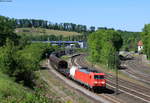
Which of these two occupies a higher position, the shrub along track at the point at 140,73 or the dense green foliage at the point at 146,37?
the dense green foliage at the point at 146,37

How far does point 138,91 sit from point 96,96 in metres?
9.91

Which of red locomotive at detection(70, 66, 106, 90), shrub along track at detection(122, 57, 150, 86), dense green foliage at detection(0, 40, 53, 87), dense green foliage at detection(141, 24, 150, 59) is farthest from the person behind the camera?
dense green foliage at detection(141, 24, 150, 59)

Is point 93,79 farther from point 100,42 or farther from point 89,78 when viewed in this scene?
point 100,42

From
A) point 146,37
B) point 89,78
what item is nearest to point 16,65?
point 89,78

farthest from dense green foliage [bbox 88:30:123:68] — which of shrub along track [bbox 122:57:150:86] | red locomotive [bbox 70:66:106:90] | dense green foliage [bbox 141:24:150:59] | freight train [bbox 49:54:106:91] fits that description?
red locomotive [bbox 70:66:106:90]

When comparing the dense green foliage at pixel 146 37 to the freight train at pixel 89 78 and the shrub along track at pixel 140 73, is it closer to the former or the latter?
the shrub along track at pixel 140 73

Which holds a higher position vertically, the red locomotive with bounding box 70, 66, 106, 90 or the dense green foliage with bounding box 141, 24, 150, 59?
the dense green foliage with bounding box 141, 24, 150, 59

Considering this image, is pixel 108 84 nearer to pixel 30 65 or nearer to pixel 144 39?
pixel 30 65

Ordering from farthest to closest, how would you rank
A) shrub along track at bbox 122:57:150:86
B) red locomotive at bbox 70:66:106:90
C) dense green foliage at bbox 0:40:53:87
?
shrub along track at bbox 122:57:150:86 < red locomotive at bbox 70:66:106:90 < dense green foliage at bbox 0:40:53:87

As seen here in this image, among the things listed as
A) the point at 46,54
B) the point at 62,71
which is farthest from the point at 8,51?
the point at 46,54

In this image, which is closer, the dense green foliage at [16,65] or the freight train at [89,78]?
the dense green foliage at [16,65]

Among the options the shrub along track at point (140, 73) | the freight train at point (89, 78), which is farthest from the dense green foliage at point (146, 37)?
the freight train at point (89, 78)

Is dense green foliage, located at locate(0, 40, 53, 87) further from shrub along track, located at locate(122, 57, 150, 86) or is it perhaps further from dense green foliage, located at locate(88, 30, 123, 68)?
dense green foliage, located at locate(88, 30, 123, 68)

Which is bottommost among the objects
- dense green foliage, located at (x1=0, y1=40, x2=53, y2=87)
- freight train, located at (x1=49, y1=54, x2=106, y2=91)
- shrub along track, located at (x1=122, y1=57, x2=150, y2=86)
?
shrub along track, located at (x1=122, y1=57, x2=150, y2=86)
